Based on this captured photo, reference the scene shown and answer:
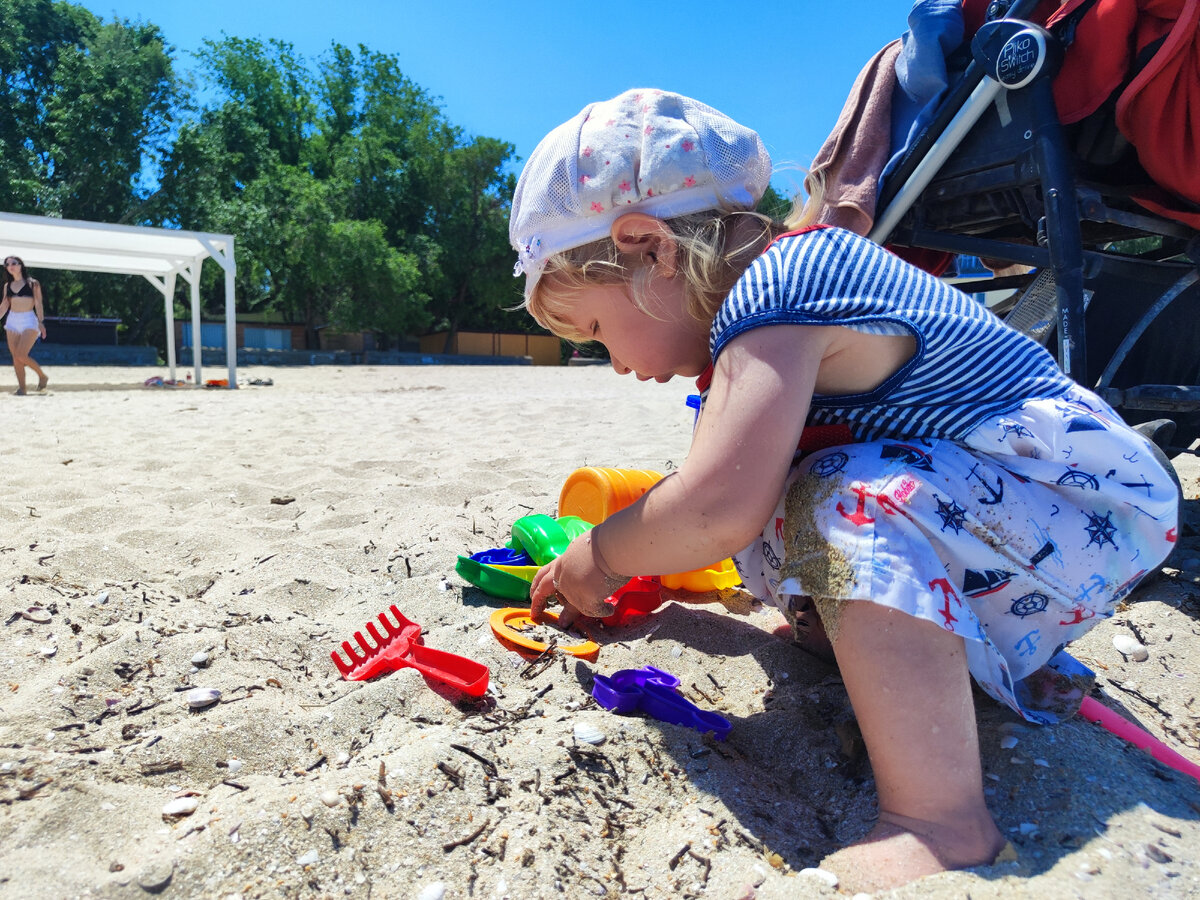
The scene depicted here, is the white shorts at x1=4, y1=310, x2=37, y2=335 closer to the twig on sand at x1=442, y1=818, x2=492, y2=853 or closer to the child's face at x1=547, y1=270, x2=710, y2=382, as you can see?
the child's face at x1=547, y1=270, x2=710, y2=382

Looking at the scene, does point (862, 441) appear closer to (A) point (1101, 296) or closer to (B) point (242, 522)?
(A) point (1101, 296)

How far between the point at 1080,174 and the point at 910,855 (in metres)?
2.08

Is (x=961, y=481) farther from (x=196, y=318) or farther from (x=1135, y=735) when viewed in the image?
(x=196, y=318)

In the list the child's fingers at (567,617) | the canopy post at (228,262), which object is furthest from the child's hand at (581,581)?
the canopy post at (228,262)

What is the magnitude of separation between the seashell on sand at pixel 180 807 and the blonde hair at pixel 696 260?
98cm

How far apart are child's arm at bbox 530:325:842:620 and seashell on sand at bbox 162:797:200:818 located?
739 mm

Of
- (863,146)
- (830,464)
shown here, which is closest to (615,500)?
(830,464)

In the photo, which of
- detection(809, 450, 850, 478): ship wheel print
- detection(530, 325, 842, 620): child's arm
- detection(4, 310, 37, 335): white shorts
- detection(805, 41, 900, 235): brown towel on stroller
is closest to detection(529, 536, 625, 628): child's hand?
detection(530, 325, 842, 620): child's arm

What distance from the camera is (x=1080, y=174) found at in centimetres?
230

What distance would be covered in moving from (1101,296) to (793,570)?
76.7 inches

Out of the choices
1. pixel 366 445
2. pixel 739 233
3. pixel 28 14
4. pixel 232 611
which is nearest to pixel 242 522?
pixel 232 611

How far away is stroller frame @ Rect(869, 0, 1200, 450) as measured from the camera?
211cm

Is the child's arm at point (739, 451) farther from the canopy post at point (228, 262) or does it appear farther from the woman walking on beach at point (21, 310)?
the canopy post at point (228, 262)

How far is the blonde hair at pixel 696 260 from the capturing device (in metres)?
1.33
